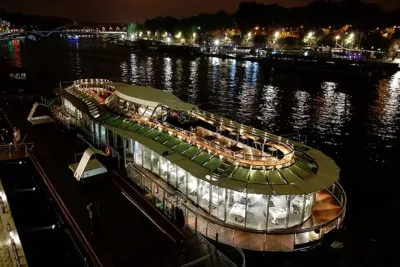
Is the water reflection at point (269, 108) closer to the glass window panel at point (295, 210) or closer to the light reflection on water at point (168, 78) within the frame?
the light reflection on water at point (168, 78)

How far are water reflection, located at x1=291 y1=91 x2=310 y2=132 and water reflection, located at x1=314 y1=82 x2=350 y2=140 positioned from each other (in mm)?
1998

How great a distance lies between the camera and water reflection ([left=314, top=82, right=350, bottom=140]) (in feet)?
175

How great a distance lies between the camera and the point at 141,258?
52.5 ft

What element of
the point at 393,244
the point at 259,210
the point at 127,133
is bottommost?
the point at 393,244

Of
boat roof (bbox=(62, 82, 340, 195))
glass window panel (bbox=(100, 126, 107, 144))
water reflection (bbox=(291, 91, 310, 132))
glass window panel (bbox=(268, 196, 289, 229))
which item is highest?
boat roof (bbox=(62, 82, 340, 195))

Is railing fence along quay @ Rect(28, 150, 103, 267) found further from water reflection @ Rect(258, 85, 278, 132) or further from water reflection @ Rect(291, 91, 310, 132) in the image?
water reflection @ Rect(291, 91, 310, 132)

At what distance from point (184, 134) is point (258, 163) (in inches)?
246

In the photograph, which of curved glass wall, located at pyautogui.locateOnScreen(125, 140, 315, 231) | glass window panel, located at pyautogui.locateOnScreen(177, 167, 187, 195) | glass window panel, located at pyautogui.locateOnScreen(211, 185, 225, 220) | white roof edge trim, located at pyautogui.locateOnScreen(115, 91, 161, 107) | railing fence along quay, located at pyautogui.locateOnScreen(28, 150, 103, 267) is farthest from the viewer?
white roof edge trim, located at pyautogui.locateOnScreen(115, 91, 161, 107)

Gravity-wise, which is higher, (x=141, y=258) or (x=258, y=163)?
(x=258, y=163)

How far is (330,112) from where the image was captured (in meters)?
65.1

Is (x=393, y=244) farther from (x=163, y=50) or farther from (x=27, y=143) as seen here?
(x=163, y=50)

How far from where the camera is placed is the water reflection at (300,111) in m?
56.7

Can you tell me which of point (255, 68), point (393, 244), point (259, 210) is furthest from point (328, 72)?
point (259, 210)

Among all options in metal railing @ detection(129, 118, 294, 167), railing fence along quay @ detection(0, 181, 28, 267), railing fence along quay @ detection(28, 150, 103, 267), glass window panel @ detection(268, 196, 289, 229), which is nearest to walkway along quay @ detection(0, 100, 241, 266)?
railing fence along quay @ detection(28, 150, 103, 267)
